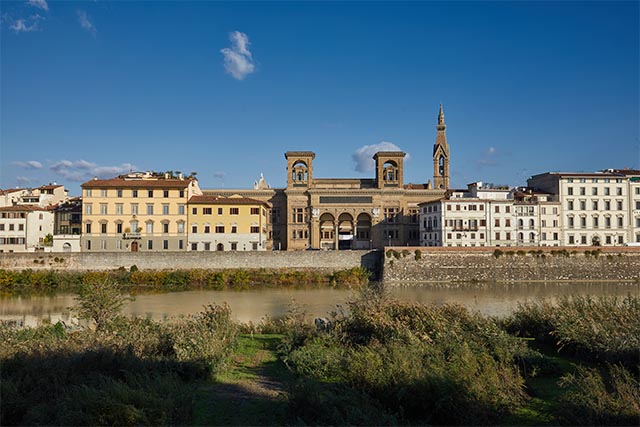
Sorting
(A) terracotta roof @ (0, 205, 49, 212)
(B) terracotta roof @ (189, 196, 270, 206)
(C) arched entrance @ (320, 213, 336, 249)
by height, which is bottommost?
(C) arched entrance @ (320, 213, 336, 249)

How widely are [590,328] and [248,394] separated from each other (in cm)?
852

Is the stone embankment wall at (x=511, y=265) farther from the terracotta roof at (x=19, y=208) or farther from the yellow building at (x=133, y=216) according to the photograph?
the terracotta roof at (x=19, y=208)

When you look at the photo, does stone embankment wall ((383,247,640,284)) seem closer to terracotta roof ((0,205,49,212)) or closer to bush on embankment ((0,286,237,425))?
bush on embankment ((0,286,237,425))

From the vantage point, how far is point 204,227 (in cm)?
5184

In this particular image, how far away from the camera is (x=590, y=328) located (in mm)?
12508

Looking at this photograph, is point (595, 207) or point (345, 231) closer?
point (595, 207)

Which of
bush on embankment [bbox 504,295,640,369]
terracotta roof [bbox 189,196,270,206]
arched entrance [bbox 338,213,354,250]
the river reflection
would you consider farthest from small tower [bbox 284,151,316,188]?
bush on embankment [bbox 504,295,640,369]

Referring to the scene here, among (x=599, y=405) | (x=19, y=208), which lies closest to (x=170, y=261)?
(x=19, y=208)

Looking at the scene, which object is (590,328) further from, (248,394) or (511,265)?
(511,265)

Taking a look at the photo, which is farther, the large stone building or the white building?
the large stone building

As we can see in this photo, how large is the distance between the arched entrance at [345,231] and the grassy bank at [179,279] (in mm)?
20196

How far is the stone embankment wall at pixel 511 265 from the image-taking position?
1833 inches

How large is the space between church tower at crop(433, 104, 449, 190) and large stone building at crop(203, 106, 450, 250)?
19.3 ft

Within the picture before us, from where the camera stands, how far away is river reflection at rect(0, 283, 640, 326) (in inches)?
1077
